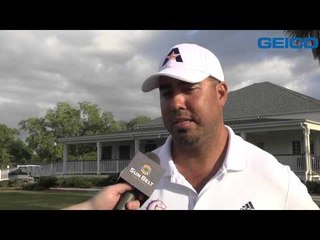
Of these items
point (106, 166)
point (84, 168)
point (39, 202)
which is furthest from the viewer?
point (84, 168)

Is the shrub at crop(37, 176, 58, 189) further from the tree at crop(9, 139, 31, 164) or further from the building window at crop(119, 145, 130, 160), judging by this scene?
the tree at crop(9, 139, 31, 164)

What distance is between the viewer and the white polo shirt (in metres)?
2.08

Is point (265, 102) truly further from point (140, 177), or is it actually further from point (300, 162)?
point (140, 177)

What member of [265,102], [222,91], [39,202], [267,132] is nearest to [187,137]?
[222,91]

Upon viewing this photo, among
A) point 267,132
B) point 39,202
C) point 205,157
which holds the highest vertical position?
point 267,132

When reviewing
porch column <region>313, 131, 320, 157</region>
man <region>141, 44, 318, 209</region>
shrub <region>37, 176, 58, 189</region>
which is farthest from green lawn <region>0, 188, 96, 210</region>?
man <region>141, 44, 318, 209</region>

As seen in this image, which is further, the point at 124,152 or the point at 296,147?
the point at 124,152

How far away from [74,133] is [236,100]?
16197 mm

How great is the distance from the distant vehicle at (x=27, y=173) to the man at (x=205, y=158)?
3318cm

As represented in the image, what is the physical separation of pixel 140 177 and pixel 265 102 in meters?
27.1

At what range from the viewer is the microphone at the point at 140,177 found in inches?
73.3

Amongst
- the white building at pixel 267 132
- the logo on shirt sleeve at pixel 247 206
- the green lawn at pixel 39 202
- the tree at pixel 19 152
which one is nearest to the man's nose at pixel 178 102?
the logo on shirt sleeve at pixel 247 206

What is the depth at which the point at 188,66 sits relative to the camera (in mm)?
2135
